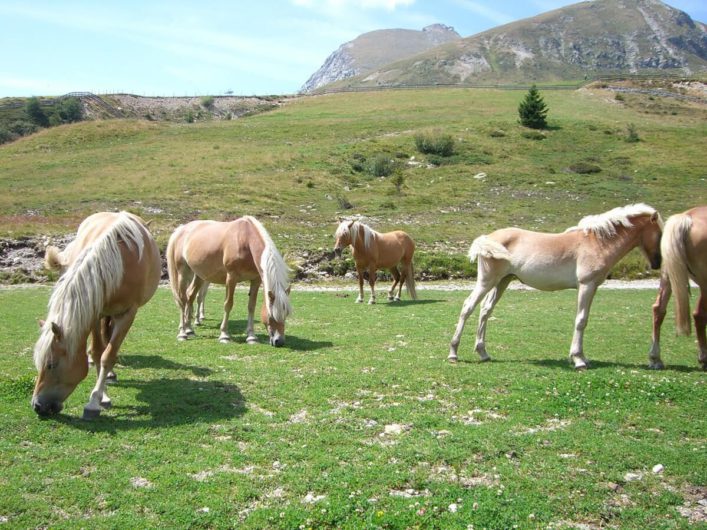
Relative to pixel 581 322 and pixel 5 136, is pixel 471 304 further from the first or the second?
pixel 5 136

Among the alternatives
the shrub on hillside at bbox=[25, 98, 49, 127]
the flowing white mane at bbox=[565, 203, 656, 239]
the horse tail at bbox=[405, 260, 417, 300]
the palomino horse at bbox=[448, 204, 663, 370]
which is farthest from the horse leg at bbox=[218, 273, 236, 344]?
the shrub on hillside at bbox=[25, 98, 49, 127]

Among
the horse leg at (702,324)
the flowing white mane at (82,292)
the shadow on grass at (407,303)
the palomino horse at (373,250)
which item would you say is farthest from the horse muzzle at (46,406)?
the palomino horse at (373,250)

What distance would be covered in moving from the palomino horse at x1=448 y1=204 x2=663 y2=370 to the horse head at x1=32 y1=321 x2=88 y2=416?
20.6 ft

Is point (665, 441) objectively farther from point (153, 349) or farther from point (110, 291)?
point (153, 349)

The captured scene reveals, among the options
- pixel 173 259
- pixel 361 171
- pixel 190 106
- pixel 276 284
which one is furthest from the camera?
pixel 190 106

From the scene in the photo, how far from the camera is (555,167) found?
5178cm

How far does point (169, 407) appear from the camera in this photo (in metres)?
7.33

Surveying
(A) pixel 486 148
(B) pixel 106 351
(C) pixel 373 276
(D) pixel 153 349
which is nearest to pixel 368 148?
(A) pixel 486 148

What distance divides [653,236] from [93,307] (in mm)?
9306

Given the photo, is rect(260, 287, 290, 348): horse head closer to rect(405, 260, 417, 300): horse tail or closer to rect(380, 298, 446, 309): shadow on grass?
rect(380, 298, 446, 309): shadow on grass

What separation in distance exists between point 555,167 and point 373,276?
39597mm

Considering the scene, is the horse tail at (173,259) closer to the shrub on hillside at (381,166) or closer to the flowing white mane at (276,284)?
the flowing white mane at (276,284)

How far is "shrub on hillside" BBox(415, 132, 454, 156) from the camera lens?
2184 inches

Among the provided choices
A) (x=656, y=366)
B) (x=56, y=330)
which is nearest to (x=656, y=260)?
(x=656, y=366)
